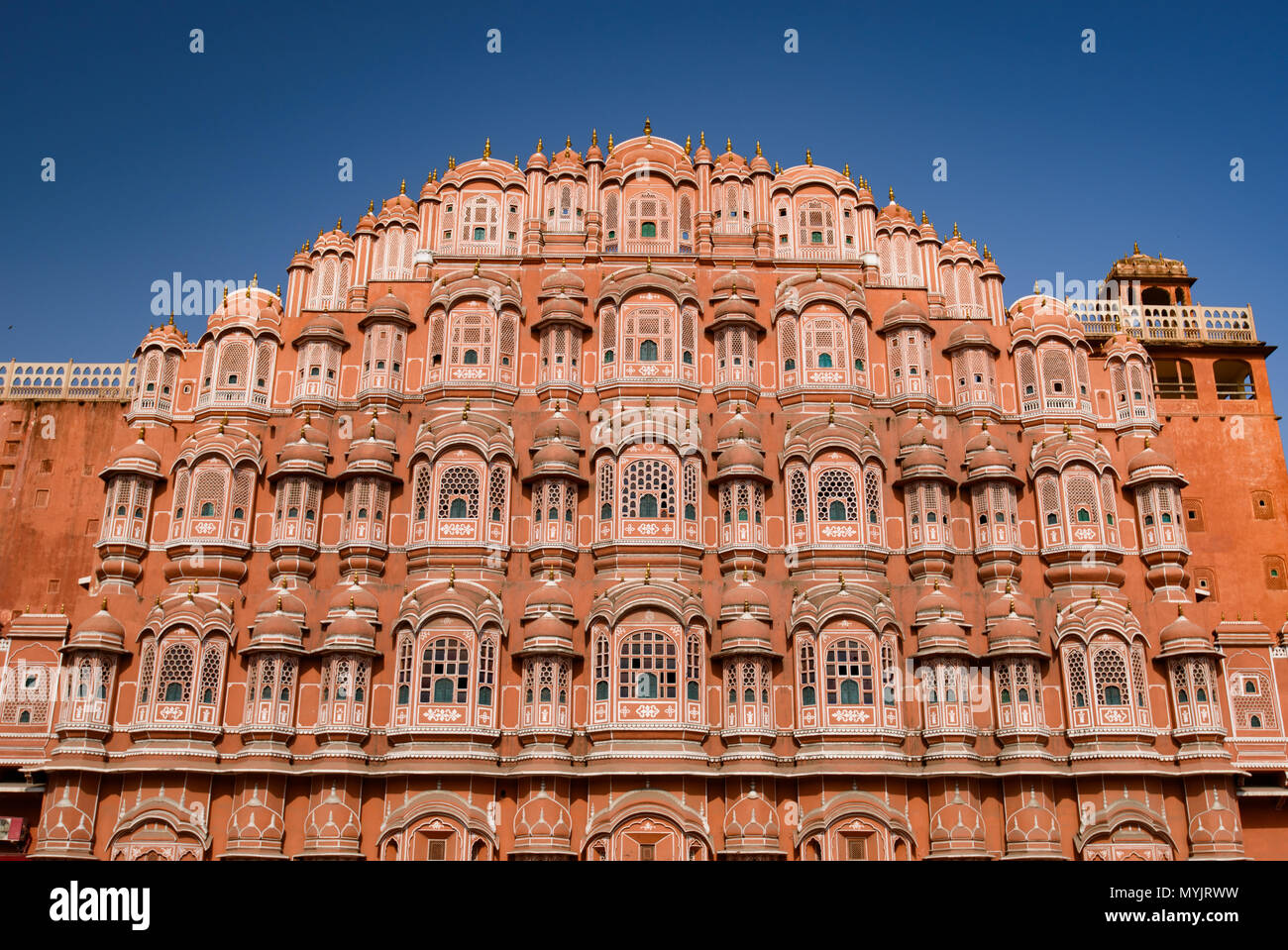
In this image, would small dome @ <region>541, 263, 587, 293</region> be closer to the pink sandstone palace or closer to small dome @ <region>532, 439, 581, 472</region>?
the pink sandstone palace

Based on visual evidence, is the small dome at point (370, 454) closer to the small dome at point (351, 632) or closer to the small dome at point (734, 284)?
the small dome at point (351, 632)

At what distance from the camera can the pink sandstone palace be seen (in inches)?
1286

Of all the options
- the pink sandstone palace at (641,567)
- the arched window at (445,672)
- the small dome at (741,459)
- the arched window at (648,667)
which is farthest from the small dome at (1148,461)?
the arched window at (445,672)

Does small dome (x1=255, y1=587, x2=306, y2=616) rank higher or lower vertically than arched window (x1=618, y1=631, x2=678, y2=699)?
higher

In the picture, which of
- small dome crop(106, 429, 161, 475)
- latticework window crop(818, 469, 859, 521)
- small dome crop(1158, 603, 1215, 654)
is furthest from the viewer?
small dome crop(106, 429, 161, 475)

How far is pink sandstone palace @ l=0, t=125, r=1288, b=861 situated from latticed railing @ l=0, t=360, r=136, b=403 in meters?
4.45

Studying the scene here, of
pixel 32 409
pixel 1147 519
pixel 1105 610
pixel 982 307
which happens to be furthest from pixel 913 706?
pixel 32 409

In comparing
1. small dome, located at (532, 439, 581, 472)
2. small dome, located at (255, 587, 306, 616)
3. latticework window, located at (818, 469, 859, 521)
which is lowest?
small dome, located at (255, 587, 306, 616)

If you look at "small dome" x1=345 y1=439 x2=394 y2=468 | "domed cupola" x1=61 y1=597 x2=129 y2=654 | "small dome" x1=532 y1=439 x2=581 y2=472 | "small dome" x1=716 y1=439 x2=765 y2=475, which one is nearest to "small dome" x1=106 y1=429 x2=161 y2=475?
"domed cupola" x1=61 y1=597 x2=129 y2=654

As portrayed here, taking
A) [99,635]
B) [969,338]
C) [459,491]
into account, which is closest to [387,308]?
[459,491]

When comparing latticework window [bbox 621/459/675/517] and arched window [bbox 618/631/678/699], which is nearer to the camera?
arched window [bbox 618/631/678/699]

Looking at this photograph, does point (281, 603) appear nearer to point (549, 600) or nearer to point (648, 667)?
point (549, 600)

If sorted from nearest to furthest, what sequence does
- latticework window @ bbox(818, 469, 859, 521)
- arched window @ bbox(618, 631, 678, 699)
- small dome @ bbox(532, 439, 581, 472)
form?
arched window @ bbox(618, 631, 678, 699), small dome @ bbox(532, 439, 581, 472), latticework window @ bbox(818, 469, 859, 521)
